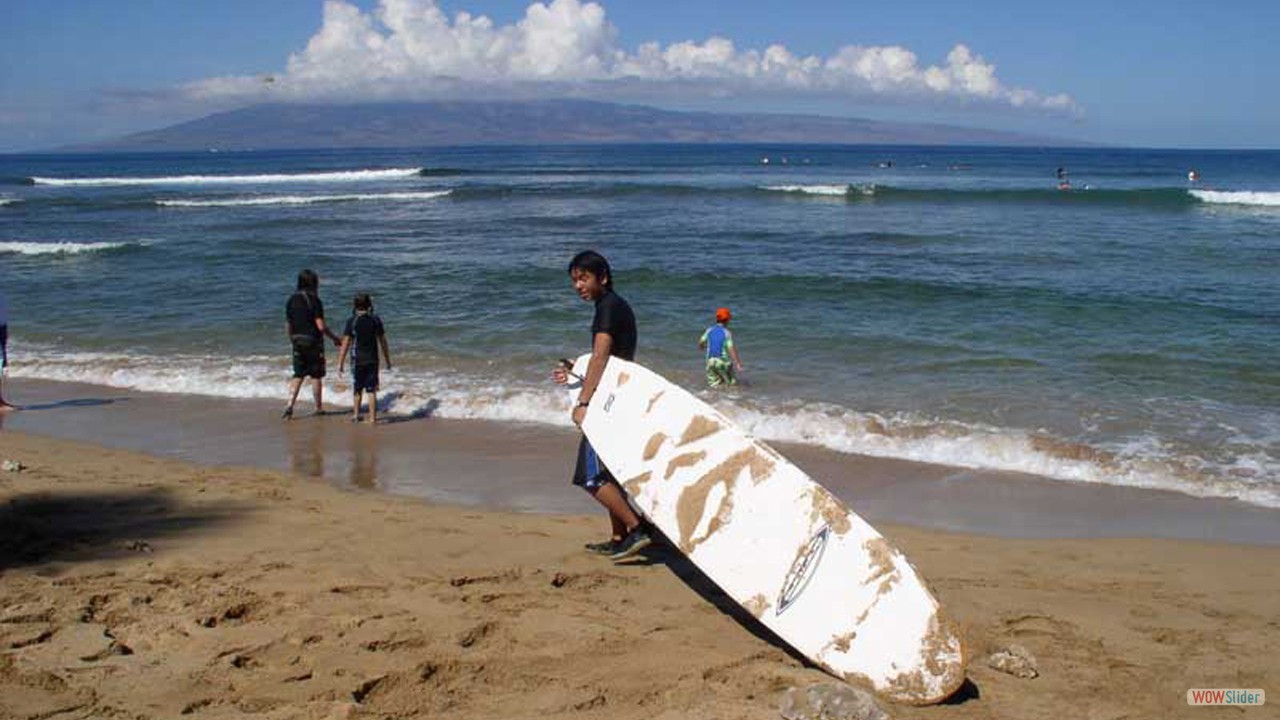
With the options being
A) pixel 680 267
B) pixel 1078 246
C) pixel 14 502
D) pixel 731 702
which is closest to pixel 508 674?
pixel 731 702

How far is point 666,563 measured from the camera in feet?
17.9

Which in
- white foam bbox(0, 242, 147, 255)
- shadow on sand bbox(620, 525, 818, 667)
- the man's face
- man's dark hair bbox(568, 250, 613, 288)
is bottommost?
shadow on sand bbox(620, 525, 818, 667)

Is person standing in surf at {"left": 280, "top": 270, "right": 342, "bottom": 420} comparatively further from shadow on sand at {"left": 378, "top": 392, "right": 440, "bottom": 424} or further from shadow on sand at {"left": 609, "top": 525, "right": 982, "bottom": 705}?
shadow on sand at {"left": 609, "top": 525, "right": 982, "bottom": 705}

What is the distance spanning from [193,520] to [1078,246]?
21290 millimetres

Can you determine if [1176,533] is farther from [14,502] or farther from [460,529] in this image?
[14,502]

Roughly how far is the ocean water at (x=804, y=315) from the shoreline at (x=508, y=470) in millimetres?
415

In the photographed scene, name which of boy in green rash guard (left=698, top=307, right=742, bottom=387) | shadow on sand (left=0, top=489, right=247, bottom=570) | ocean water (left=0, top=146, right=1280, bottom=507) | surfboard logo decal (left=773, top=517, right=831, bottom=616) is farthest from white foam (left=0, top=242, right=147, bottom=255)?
surfboard logo decal (left=773, top=517, right=831, bottom=616)

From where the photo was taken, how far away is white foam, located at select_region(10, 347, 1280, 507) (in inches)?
308

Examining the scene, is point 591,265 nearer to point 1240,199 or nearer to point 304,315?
point 304,315

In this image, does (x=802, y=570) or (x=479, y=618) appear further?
(x=479, y=618)

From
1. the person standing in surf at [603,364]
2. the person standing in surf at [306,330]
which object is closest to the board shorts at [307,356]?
the person standing in surf at [306,330]

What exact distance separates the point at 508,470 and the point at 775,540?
3931 mm

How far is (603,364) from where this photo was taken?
204 inches

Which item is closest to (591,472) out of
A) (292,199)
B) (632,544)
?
(632,544)
